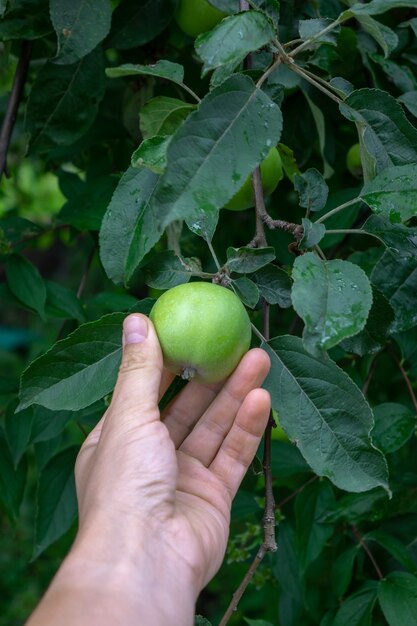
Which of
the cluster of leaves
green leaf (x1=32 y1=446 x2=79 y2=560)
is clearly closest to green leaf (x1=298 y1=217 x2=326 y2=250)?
the cluster of leaves

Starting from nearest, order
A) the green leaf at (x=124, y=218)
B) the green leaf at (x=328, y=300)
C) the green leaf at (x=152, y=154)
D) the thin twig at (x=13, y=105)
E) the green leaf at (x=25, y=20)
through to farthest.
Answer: the green leaf at (x=328, y=300) → the green leaf at (x=152, y=154) → the green leaf at (x=124, y=218) → the green leaf at (x=25, y=20) → the thin twig at (x=13, y=105)

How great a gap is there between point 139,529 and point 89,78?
962 millimetres

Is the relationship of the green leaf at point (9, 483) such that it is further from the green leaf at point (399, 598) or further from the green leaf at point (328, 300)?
the green leaf at point (328, 300)

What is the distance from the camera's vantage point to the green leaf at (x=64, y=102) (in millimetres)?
1514

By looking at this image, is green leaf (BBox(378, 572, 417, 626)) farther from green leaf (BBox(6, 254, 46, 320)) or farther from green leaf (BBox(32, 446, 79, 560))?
green leaf (BBox(6, 254, 46, 320))

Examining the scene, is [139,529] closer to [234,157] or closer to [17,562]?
[234,157]

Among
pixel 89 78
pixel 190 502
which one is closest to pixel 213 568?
pixel 190 502

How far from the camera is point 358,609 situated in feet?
4.90

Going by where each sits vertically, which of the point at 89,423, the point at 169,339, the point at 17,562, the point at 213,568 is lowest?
the point at 17,562

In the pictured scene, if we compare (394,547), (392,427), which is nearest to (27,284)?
(392,427)

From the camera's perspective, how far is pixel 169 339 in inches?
42.9

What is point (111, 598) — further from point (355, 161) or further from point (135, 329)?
point (355, 161)

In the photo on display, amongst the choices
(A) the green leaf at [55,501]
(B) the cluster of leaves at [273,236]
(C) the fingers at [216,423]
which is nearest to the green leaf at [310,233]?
(B) the cluster of leaves at [273,236]

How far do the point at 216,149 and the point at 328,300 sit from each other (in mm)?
253
